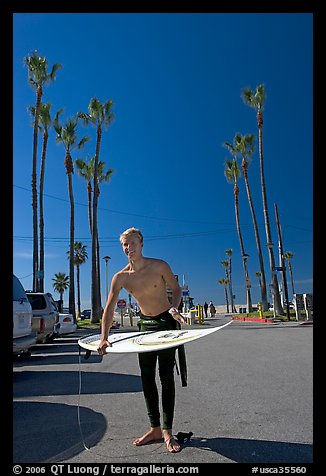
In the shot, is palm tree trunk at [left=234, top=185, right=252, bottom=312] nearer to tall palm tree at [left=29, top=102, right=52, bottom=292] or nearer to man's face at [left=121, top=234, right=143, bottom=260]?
tall palm tree at [left=29, top=102, right=52, bottom=292]

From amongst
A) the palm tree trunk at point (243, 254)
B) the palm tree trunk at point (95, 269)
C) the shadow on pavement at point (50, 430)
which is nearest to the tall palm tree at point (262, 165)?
the palm tree trunk at point (243, 254)

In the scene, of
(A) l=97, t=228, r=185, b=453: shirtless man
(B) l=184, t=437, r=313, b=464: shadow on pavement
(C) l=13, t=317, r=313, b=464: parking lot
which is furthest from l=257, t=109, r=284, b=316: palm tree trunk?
(A) l=97, t=228, r=185, b=453: shirtless man

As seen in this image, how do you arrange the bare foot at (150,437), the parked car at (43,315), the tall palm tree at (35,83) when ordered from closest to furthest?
the bare foot at (150,437) < the parked car at (43,315) < the tall palm tree at (35,83)

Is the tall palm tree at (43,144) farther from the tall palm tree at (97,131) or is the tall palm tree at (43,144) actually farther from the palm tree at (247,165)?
the palm tree at (247,165)

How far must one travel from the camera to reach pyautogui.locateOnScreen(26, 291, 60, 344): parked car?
11.7 m

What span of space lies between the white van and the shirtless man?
11.8 ft

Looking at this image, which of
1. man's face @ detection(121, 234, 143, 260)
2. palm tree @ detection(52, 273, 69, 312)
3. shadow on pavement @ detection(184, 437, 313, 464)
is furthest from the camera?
palm tree @ detection(52, 273, 69, 312)

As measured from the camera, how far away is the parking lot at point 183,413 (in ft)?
12.0

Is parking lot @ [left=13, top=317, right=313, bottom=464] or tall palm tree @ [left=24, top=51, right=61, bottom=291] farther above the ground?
tall palm tree @ [left=24, top=51, right=61, bottom=291]

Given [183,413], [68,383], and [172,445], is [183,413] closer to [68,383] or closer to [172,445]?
[172,445]

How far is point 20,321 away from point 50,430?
333 centimetres
